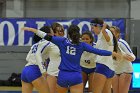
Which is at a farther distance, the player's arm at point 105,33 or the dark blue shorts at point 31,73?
the player's arm at point 105,33

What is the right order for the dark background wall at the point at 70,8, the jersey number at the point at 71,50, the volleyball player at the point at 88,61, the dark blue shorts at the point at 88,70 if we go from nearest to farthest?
1. the jersey number at the point at 71,50
2. the volleyball player at the point at 88,61
3. the dark blue shorts at the point at 88,70
4. the dark background wall at the point at 70,8

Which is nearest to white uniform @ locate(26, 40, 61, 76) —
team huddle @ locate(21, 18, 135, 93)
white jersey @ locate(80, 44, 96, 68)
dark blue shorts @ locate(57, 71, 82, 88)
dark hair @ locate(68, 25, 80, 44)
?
team huddle @ locate(21, 18, 135, 93)

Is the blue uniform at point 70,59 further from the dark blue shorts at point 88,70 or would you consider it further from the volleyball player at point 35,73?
the dark blue shorts at point 88,70

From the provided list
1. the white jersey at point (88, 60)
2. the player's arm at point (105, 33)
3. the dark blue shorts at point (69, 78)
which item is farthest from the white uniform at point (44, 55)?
the player's arm at point (105, 33)

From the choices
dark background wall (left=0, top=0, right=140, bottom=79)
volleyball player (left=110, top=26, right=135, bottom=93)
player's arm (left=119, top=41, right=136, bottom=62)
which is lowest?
volleyball player (left=110, top=26, right=135, bottom=93)

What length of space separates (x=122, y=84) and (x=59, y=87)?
65.7 inches

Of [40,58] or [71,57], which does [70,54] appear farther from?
[40,58]

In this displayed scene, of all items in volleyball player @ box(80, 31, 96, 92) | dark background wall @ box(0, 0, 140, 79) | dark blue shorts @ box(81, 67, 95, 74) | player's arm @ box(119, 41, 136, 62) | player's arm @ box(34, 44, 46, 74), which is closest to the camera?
player's arm @ box(34, 44, 46, 74)

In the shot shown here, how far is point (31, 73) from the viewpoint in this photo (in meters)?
5.70

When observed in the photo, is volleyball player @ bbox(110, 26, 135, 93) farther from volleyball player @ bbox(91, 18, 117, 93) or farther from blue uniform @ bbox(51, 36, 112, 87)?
blue uniform @ bbox(51, 36, 112, 87)

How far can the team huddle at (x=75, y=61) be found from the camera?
5.34m

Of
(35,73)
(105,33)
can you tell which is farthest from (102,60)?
(35,73)

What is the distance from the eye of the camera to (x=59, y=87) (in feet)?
18.0

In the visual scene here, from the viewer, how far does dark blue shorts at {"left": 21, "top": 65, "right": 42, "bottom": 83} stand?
A: 570 cm
